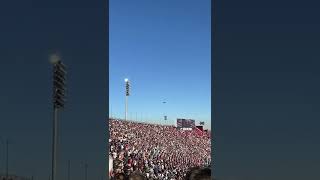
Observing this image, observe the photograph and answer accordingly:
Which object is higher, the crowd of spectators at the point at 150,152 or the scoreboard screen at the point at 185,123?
the scoreboard screen at the point at 185,123

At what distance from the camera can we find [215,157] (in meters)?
33.1

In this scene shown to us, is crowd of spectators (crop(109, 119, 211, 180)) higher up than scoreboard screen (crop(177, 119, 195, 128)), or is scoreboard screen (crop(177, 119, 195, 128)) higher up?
scoreboard screen (crop(177, 119, 195, 128))

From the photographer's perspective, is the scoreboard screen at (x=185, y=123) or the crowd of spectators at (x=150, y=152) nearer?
the crowd of spectators at (x=150, y=152)

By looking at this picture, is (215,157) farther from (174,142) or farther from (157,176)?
(174,142)

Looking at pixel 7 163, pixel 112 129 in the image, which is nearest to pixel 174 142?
pixel 112 129

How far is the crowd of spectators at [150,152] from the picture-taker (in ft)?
146

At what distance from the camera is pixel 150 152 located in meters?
66.6

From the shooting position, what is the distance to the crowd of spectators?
44594 mm

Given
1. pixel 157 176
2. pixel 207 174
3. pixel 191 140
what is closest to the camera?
pixel 207 174

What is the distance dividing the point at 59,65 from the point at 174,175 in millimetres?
33782

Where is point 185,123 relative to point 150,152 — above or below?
above

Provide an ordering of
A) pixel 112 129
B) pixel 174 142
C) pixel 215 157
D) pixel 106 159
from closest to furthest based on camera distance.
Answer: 1. pixel 106 159
2. pixel 215 157
3. pixel 112 129
4. pixel 174 142

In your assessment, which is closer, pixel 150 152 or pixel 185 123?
pixel 150 152

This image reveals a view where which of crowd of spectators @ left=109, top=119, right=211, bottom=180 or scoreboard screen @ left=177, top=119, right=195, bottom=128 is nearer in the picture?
crowd of spectators @ left=109, top=119, right=211, bottom=180
